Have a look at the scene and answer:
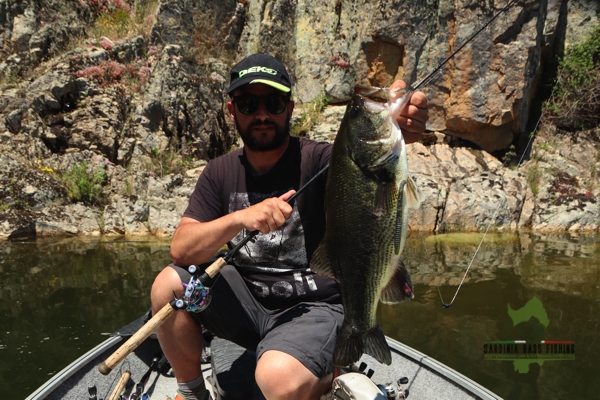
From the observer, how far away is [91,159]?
10.8 metres

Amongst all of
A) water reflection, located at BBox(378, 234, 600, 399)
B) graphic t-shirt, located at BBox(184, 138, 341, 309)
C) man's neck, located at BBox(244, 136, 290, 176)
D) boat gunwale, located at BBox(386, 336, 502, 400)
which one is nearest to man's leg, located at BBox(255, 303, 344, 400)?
graphic t-shirt, located at BBox(184, 138, 341, 309)

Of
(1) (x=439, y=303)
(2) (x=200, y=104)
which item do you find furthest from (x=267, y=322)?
(2) (x=200, y=104)

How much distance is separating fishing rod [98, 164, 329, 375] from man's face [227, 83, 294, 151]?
47cm

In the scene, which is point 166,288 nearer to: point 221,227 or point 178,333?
point 178,333

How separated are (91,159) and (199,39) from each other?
5.23m

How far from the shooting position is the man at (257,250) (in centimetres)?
254

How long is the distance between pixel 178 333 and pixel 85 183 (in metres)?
8.64

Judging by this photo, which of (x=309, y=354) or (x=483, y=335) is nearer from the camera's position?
(x=309, y=354)

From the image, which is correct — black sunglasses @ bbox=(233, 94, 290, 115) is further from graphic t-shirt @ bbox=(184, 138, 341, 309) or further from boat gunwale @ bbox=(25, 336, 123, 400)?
boat gunwale @ bbox=(25, 336, 123, 400)

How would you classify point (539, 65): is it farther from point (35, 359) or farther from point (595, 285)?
point (35, 359)

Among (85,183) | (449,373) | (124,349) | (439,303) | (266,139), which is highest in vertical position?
(266,139)

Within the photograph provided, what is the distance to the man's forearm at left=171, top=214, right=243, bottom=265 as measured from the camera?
2.34 metres

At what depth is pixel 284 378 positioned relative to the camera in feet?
6.97

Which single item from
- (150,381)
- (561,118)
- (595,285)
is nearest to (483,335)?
(595,285)
